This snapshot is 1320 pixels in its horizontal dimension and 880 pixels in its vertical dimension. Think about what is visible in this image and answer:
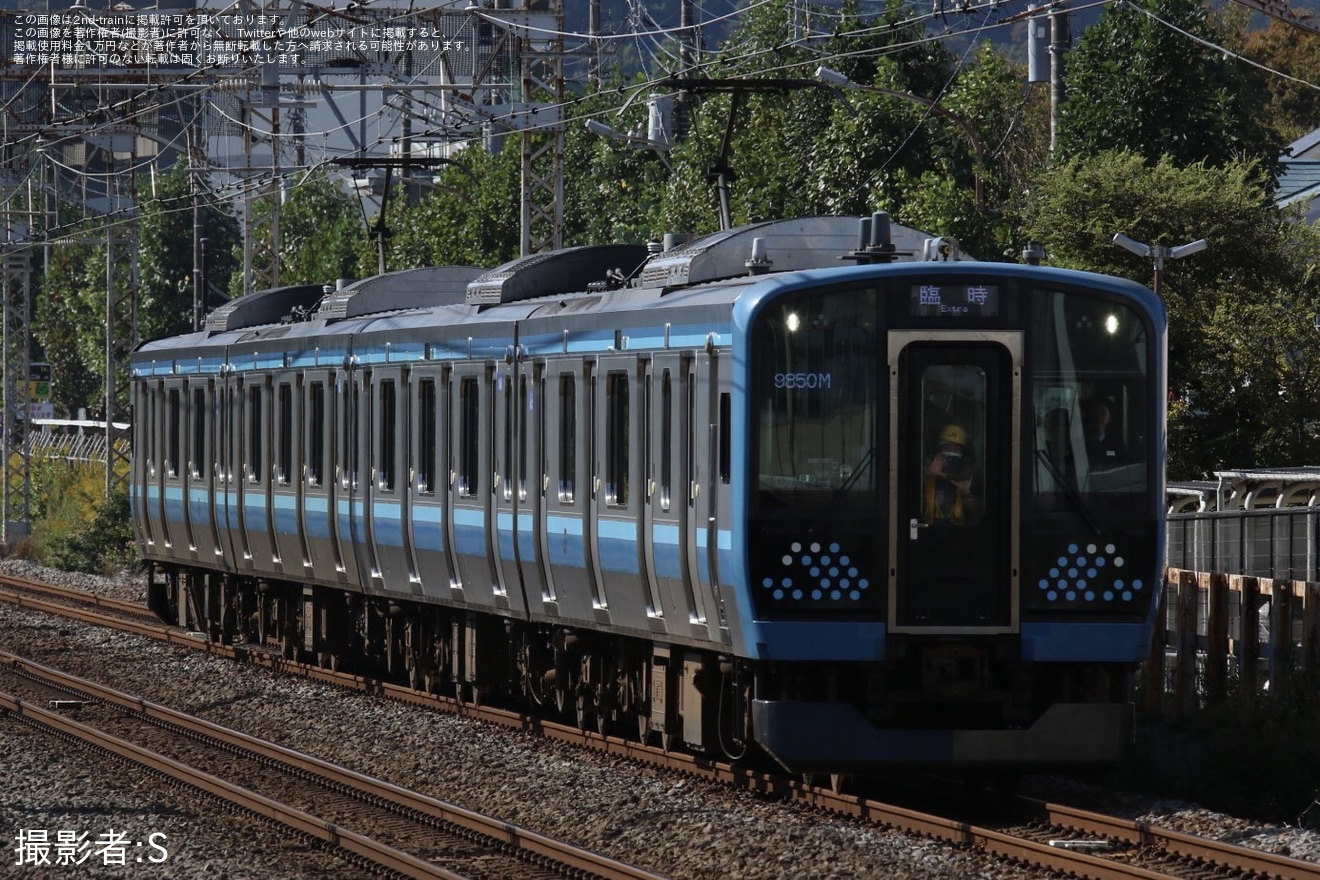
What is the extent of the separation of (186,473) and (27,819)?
10312 mm

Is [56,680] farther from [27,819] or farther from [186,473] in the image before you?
[27,819]

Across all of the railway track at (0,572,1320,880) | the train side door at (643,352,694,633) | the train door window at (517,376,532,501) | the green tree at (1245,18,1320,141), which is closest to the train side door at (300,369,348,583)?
the train door window at (517,376,532,501)

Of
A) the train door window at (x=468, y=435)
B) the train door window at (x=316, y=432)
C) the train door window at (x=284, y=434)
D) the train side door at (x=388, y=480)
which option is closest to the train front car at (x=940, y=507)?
the train door window at (x=468, y=435)

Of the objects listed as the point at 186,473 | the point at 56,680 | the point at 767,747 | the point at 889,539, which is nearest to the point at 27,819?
the point at 767,747

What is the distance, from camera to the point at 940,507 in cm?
1185

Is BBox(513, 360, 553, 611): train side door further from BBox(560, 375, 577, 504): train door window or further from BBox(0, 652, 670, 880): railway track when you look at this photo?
BBox(0, 652, 670, 880): railway track

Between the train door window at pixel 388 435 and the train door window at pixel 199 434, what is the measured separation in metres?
4.74

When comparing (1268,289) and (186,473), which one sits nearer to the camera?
(186,473)

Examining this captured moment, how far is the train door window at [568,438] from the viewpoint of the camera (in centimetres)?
1441

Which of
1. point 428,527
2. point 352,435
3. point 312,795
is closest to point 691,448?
point 312,795

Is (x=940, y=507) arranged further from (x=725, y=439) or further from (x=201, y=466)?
(x=201, y=466)

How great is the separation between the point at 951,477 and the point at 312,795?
4148 millimetres

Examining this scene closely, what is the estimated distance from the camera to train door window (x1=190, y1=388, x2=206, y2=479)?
2214 centimetres

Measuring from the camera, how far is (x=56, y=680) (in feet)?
65.4
